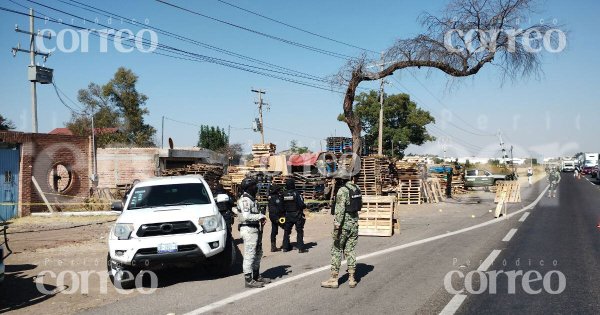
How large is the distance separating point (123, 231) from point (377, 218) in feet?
24.9

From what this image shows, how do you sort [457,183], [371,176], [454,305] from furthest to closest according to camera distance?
[457,183] < [371,176] < [454,305]

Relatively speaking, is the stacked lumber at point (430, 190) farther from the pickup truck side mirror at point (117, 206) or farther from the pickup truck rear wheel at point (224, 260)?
the pickup truck side mirror at point (117, 206)

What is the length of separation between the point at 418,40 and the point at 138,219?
15990mm

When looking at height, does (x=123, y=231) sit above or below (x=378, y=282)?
above

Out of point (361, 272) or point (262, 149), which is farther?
point (262, 149)

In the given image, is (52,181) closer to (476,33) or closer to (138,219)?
(138,219)

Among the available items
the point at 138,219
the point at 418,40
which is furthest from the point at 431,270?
the point at 418,40

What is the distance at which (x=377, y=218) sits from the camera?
43.8 ft

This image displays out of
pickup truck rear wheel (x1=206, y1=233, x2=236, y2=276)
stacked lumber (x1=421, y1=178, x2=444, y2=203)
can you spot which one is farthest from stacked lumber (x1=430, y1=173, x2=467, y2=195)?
pickup truck rear wheel (x1=206, y1=233, x2=236, y2=276)

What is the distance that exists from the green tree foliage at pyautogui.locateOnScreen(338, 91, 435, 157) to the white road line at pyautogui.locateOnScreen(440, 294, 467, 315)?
190 ft

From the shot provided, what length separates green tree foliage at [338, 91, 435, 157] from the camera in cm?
6419

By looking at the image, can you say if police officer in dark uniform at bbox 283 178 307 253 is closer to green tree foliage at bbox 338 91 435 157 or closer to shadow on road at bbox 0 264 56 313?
shadow on road at bbox 0 264 56 313

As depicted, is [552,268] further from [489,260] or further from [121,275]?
[121,275]

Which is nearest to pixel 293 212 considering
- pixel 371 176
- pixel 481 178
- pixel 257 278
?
pixel 257 278
